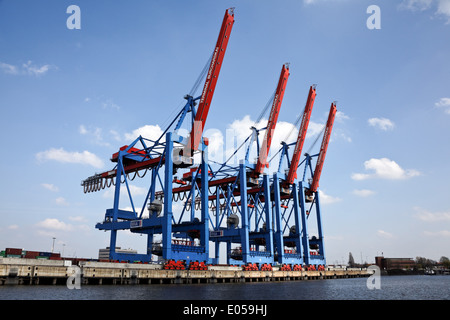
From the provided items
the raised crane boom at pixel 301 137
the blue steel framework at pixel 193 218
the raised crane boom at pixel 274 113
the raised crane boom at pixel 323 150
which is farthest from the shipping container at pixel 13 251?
the raised crane boom at pixel 323 150

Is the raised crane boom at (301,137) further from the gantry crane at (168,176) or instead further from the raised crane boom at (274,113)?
the gantry crane at (168,176)

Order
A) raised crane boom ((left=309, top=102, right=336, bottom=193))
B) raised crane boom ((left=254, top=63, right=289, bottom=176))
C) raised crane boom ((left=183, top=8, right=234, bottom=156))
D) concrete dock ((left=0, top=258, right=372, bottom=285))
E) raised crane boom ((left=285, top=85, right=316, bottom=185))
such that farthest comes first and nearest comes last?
raised crane boom ((left=309, top=102, right=336, bottom=193)) < raised crane boom ((left=285, top=85, right=316, bottom=185)) < raised crane boom ((left=254, top=63, right=289, bottom=176)) < raised crane boom ((left=183, top=8, right=234, bottom=156)) < concrete dock ((left=0, top=258, right=372, bottom=285))

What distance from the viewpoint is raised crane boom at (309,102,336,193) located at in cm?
7831

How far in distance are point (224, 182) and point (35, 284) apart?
40391mm

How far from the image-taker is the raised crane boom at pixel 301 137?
72500 millimetres

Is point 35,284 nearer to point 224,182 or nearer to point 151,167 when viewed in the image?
point 151,167

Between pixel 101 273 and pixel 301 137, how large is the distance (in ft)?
164

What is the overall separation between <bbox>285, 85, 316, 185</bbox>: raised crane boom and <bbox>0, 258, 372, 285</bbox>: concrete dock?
2781 centimetres

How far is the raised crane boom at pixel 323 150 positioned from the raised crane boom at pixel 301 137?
6995 mm

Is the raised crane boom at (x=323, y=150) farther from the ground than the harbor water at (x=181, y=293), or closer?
farther from the ground

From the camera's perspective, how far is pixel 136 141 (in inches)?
2083

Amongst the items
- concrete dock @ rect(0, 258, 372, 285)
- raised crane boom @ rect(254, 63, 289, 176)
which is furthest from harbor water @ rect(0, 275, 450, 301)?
raised crane boom @ rect(254, 63, 289, 176)

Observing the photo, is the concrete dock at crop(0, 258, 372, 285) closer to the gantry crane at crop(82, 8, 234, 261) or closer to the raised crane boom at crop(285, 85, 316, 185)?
the gantry crane at crop(82, 8, 234, 261)
